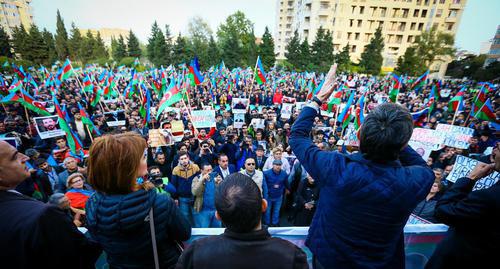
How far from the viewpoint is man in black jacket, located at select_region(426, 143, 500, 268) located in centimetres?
145

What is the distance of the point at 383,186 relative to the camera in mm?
1198

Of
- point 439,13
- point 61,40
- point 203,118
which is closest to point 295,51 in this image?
point 439,13

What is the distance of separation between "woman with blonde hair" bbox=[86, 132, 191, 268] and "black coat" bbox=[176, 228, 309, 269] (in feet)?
1.48

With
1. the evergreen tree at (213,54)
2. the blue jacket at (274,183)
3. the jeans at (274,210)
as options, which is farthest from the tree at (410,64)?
the jeans at (274,210)

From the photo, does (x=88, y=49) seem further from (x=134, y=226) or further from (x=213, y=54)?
(x=134, y=226)

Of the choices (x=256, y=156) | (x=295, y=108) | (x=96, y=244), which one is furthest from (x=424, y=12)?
(x=96, y=244)

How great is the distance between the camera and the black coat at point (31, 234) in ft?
3.84

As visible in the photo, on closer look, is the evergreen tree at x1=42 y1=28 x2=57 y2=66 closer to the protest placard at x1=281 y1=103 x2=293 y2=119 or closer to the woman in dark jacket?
the protest placard at x1=281 y1=103 x2=293 y2=119

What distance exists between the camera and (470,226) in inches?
62.2

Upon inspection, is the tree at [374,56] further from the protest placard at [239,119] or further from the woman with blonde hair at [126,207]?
the woman with blonde hair at [126,207]

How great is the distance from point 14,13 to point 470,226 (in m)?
118

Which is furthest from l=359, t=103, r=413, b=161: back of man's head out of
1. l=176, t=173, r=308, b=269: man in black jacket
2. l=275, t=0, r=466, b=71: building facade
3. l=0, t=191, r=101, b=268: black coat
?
l=275, t=0, r=466, b=71: building facade

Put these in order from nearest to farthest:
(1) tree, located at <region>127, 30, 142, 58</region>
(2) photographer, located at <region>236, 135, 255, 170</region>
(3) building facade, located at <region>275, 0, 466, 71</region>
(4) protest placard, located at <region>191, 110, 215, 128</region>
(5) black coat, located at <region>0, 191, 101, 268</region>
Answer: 1. (5) black coat, located at <region>0, 191, 101, 268</region>
2. (2) photographer, located at <region>236, 135, 255, 170</region>
3. (4) protest placard, located at <region>191, 110, 215, 128</region>
4. (1) tree, located at <region>127, 30, 142, 58</region>
5. (3) building facade, located at <region>275, 0, 466, 71</region>

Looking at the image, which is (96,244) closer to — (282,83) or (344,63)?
Answer: (282,83)
